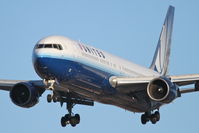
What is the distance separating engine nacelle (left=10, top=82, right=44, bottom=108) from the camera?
1978 inches

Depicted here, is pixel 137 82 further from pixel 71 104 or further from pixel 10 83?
pixel 10 83

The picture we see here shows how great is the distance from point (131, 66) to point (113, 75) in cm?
479

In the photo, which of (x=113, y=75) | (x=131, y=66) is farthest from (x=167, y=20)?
Result: (x=113, y=75)

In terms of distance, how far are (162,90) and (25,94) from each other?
35.9ft

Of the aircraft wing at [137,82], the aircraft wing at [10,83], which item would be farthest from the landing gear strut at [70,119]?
the aircraft wing at [137,82]

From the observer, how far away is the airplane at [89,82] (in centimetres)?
4378

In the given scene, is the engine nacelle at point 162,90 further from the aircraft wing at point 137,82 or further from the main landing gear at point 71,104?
the main landing gear at point 71,104

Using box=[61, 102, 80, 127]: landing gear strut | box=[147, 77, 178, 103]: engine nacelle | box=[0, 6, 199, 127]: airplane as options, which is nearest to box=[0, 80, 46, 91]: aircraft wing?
box=[0, 6, 199, 127]: airplane

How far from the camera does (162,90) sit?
47500 mm

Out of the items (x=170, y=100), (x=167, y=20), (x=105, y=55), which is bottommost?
(x=170, y=100)

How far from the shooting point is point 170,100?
4691 centimetres

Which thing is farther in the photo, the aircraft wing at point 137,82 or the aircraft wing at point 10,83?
the aircraft wing at point 10,83

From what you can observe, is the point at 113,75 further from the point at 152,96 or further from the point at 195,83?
the point at 195,83

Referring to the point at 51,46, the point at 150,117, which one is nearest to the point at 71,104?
the point at 150,117
